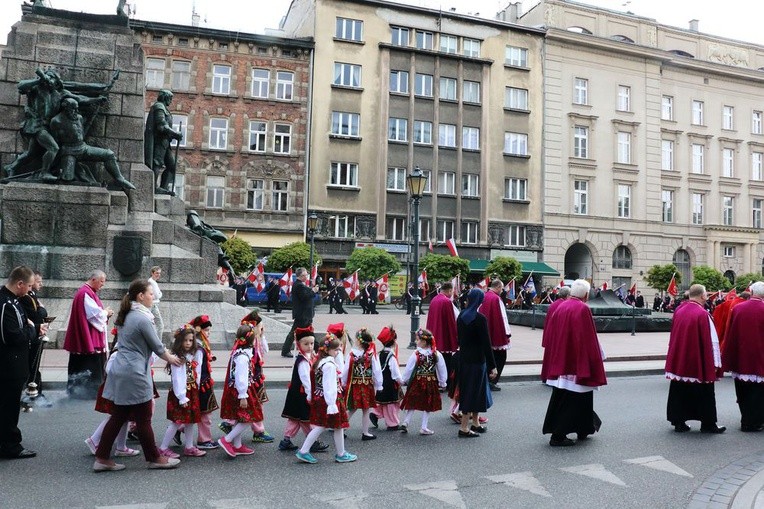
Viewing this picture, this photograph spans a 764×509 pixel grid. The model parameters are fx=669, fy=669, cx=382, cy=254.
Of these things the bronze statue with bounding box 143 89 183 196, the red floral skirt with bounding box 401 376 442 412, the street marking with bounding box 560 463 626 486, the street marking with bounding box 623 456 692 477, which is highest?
the bronze statue with bounding box 143 89 183 196

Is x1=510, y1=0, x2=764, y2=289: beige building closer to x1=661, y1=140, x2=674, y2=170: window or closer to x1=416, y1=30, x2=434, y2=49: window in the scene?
x1=661, y1=140, x2=674, y2=170: window

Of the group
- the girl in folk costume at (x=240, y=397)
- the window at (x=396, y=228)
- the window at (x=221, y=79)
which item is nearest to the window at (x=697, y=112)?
the window at (x=396, y=228)

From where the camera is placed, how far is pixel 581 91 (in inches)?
1788

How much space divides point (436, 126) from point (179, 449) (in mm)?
37277

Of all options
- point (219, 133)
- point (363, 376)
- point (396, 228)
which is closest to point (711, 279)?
point (396, 228)

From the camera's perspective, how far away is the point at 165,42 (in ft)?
126

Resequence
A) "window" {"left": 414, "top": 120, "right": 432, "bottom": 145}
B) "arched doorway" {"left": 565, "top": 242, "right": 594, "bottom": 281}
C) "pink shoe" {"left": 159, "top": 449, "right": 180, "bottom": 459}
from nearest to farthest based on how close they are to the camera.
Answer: "pink shoe" {"left": 159, "top": 449, "right": 180, "bottom": 459} < "window" {"left": 414, "top": 120, "right": 432, "bottom": 145} < "arched doorway" {"left": 565, "top": 242, "right": 594, "bottom": 281}

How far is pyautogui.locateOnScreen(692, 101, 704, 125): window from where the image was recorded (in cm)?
4838

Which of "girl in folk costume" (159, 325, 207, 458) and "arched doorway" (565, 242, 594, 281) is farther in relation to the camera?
"arched doorway" (565, 242, 594, 281)

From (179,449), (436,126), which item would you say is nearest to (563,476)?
(179,449)

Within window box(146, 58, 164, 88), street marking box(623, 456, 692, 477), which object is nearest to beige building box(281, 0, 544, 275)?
window box(146, 58, 164, 88)

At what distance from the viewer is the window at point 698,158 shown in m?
48.3

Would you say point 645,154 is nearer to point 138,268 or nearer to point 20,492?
point 138,268

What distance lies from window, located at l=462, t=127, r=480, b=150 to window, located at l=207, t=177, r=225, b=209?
50.6 feet
